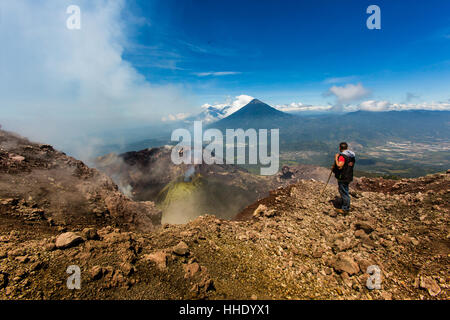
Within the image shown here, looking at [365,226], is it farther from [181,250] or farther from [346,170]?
[181,250]

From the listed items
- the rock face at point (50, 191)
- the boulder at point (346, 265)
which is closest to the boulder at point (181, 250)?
the boulder at point (346, 265)

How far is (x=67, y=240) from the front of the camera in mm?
4953

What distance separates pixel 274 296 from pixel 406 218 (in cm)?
652

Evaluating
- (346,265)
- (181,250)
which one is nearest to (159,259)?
(181,250)

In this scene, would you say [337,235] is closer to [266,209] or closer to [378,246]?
[378,246]

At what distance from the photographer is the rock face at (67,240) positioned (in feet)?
15.8

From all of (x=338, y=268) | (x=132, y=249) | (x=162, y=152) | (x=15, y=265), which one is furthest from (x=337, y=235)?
(x=162, y=152)

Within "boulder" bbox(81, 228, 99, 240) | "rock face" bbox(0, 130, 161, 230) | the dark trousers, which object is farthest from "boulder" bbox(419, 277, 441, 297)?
"rock face" bbox(0, 130, 161, 230)

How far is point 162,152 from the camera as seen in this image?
102750mm

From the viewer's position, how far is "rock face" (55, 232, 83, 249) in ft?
15.8

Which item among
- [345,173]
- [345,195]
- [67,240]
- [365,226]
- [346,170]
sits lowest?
[365,226]

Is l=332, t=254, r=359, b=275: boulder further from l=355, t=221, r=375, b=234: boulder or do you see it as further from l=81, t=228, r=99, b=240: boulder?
l=81, t=228, r=99, b=240: boulder

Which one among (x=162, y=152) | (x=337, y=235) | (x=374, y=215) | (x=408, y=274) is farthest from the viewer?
(x=162, y=152)

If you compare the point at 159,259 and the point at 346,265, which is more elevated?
the point at 159,259
